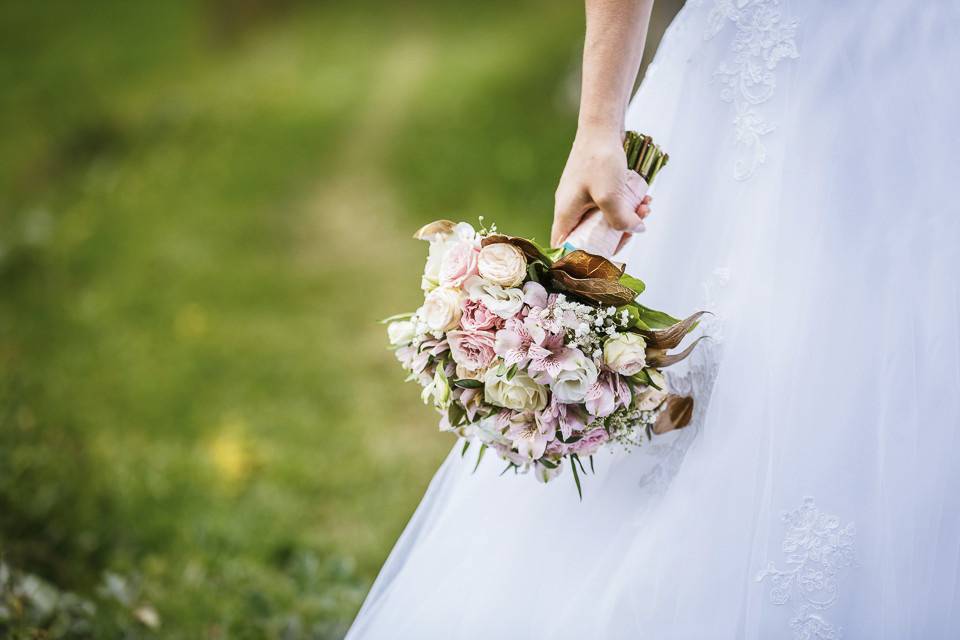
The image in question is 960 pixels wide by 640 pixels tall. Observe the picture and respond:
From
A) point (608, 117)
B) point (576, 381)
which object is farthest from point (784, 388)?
point (608, 117)

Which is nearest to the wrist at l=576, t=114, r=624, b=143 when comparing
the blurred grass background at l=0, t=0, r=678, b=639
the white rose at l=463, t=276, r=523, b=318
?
the white rose at l=463, t=276, r=523, b=318

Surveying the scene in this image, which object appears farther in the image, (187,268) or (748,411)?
(187,268)

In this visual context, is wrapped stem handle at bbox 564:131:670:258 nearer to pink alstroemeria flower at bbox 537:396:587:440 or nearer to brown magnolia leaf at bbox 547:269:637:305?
brown magnolia leaf at bbox 547:269:637:305

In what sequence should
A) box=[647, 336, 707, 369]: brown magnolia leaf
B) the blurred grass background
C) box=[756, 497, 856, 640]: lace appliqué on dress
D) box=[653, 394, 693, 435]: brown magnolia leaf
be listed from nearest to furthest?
box=[756, 497, 856, 640]: lace appliqué on dress
box=[647, 336, 707, 369]: brown magnolia leaf
box=[653, 394, 693, 435]: brown magnolia leaf
the blurred grass background

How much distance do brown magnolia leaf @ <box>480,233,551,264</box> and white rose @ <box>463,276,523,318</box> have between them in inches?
2.5

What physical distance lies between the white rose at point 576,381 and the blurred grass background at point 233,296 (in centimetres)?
136

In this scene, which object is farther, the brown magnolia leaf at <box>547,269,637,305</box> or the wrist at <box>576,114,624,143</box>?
the wrist at <box>576,114,624,143</box>

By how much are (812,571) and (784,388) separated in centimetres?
29

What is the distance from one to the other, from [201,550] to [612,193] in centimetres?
235

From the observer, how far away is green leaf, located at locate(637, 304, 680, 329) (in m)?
1.44

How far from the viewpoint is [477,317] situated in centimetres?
139

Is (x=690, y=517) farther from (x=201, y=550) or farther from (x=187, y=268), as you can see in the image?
(x=187, y=268)

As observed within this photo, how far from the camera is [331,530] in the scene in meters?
3.41

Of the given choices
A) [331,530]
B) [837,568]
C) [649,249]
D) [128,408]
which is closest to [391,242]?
[128,408]
